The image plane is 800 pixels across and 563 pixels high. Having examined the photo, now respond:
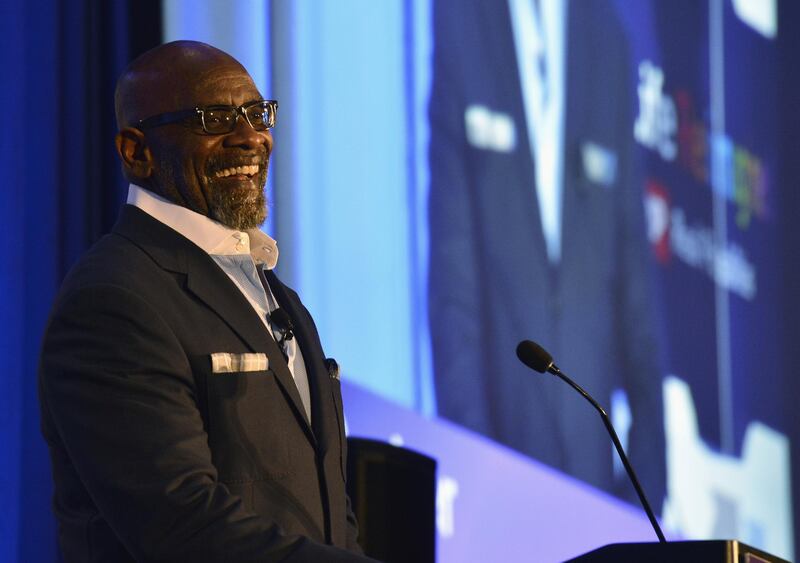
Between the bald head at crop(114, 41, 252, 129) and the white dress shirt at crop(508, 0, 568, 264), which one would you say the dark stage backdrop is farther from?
the bald head at crop(114, 41, 252, 129)

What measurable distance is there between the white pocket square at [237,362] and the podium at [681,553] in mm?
583

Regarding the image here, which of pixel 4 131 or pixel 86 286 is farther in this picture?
pixel 4 131

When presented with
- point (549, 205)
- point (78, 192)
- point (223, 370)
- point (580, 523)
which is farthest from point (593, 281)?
point (223, 370)

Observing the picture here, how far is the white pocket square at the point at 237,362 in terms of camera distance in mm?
1928

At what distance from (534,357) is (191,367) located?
706mm

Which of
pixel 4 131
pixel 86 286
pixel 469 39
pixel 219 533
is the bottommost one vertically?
pixel 219 533

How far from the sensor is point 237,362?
6.40 ft

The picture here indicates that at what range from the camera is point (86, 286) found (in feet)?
6.16

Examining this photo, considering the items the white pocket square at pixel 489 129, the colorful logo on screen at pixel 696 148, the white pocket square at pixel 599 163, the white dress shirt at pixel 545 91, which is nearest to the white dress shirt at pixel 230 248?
the white pocket square at pixel 489 129

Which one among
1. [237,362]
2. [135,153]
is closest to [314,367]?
[237,362]

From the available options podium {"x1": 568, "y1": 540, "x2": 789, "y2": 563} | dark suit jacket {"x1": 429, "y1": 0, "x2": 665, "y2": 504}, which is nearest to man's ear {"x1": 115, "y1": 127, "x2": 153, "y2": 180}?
podium {"x1": 568, "y1": 540, "x2": 789, "y2": 563}

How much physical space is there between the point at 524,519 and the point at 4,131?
2.12 metres

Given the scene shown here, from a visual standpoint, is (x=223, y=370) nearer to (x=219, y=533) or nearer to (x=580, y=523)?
(x=219, y=533)

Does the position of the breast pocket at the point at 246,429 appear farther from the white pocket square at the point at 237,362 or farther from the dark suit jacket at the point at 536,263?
the dark suit jacket at the point at 536,263
